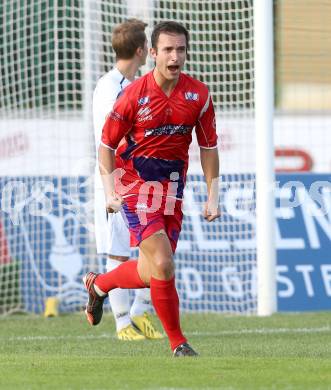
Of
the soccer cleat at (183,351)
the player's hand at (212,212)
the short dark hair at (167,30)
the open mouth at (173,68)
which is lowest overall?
the soccer cleat at (183,351)

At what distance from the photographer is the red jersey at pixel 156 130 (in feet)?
24.8

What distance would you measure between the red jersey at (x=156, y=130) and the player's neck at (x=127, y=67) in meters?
1.46

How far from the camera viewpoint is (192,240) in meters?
11.9

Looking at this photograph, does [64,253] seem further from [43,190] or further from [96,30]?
[96,30]

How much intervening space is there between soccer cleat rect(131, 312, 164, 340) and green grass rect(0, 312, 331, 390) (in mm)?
230

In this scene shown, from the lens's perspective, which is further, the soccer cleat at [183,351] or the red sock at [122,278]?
the red sock at [122,278]

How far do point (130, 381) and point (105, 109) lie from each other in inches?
130

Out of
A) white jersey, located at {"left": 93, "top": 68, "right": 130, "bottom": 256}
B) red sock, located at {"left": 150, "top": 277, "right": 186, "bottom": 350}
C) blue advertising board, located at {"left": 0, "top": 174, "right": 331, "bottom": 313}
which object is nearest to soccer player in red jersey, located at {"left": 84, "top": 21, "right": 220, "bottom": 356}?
red sock, located at {"left": 150, "top": 277, "right": 186, "bottom": 350}

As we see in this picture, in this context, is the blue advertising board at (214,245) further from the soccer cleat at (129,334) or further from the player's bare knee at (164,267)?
the player's bare knee at (164,267)

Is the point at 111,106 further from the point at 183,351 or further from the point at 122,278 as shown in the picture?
the point at 183,351

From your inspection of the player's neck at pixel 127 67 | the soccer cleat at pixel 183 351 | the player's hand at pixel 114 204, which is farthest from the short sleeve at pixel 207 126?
the player's neck at pixel 127 67

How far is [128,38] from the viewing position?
903cm

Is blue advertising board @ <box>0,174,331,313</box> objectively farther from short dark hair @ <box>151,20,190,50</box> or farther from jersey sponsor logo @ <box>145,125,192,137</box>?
short dark hair @ <box>151,20,190,50</box>

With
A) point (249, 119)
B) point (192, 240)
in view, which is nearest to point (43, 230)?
point (192, 240)
